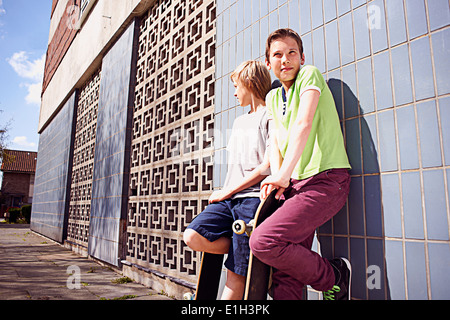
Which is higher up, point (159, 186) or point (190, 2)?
point (190, 2)

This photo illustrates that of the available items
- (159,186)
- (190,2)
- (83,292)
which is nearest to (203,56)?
(190,2)

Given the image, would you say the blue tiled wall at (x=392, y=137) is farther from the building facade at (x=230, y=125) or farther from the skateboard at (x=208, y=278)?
the skateboard at (x=208, y=278)

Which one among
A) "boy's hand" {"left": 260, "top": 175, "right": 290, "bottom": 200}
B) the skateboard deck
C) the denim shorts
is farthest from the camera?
the skateboard deck

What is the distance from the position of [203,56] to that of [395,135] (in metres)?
2.60

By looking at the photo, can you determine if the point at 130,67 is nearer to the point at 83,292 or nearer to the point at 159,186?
the point at 159,186

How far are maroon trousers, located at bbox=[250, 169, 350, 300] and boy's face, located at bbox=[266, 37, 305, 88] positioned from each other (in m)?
0.63

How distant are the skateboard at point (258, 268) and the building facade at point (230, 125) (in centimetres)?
52

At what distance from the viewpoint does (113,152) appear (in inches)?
230

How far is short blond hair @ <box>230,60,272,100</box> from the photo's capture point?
2258 mm

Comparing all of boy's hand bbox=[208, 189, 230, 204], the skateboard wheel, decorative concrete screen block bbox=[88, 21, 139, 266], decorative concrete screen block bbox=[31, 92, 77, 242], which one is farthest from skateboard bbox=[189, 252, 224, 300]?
decorative concrete screen block bbox=[31, 92, 77, 242]

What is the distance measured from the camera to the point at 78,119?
9375mm

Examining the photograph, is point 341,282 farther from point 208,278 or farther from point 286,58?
point 286,58

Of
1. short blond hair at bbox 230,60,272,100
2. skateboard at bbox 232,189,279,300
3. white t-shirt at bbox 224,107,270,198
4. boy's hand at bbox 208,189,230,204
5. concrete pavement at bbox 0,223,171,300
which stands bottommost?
concrete pavement at bbox 0,223,171,300

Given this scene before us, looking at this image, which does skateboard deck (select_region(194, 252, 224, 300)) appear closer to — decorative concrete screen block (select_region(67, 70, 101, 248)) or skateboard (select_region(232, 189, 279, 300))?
skateboard (select_region(232, 189, 279, 300))
